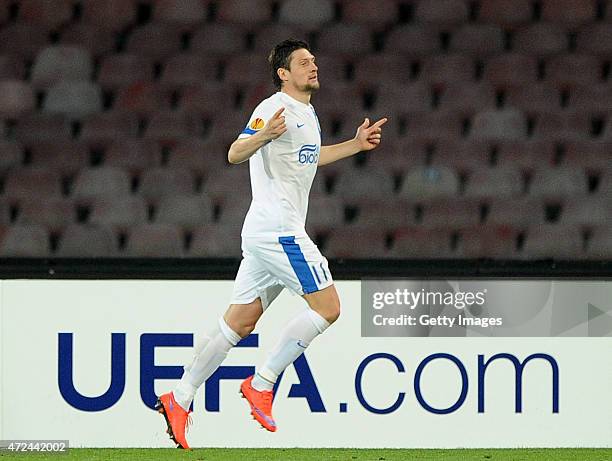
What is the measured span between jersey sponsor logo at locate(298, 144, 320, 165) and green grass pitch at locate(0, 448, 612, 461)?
51.8 inches

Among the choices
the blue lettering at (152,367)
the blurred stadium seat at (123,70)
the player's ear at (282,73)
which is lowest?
the blue lettering at (152,367)

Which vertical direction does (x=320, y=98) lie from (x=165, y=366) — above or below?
above

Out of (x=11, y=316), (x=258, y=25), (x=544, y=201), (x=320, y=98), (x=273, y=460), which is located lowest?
(x=273, y=460)

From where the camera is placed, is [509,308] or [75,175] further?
[75,175]

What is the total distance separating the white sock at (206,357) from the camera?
5125mm

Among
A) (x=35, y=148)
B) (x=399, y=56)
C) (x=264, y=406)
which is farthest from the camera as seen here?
(x=399, y=56)

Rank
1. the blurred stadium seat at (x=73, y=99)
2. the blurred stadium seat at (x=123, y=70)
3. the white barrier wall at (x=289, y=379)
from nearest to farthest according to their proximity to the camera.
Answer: the white barrier wall at (x=289, y=379)
the blurred stadium seat at (x=73, y=99)
the blurred stadium seat at (x=123, y=70)

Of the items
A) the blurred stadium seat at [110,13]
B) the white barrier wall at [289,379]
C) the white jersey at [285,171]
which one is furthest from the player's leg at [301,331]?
the blurred stadium seat at [110,13]

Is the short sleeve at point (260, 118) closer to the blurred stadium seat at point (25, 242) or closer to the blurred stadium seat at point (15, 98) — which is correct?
Result: the blurred stadium seat at point (25, 242)

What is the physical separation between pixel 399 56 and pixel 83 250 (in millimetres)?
2351

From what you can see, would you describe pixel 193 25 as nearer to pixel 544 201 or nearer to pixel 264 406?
pixel 544 201

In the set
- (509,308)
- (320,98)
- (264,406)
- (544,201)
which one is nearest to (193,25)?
(320,98)

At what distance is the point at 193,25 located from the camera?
8102 millimetres

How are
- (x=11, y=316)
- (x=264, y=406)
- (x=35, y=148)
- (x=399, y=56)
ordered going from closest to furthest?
(x=264, y=406), (x=11, y=316), (x=35, y=148), (x=399, y=56)
